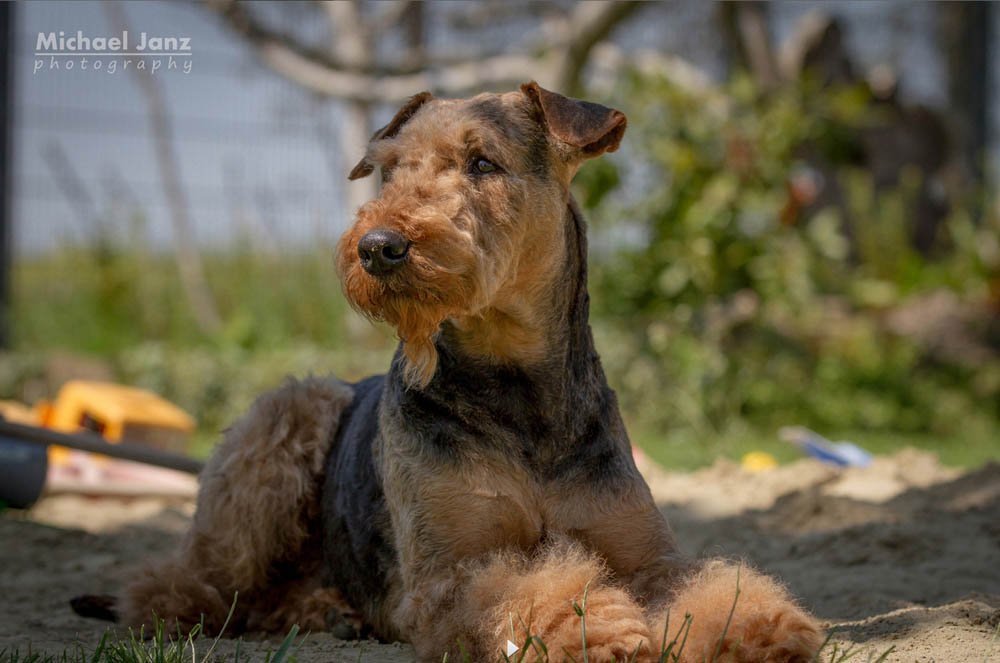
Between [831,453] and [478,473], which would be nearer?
[478,473]

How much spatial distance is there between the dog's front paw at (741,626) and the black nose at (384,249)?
3.58 ft

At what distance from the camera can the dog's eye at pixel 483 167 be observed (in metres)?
2.65

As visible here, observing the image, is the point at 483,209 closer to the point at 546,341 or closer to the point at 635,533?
the point at 546,341

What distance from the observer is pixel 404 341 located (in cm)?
256

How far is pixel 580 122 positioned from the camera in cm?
278

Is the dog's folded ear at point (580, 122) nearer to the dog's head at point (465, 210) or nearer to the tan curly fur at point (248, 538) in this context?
the dog's head at point (465, 210)

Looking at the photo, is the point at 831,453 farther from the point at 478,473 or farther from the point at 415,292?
the point at 415,292

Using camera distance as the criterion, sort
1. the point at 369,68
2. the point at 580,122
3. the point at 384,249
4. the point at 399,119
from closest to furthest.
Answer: the point at 384,249, the point at 580,122, the point at 399,119, the point at 369,68

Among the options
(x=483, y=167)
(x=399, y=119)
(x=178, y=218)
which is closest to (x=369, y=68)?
(x=178, y=218)

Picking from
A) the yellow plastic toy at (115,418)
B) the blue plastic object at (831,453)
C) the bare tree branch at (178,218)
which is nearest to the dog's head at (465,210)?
the blue plastic object at (831,453)

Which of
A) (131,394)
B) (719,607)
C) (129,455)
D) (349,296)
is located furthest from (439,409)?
(131,394)

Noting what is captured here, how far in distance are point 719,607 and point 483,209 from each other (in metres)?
1.17

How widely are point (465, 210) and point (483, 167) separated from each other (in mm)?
217

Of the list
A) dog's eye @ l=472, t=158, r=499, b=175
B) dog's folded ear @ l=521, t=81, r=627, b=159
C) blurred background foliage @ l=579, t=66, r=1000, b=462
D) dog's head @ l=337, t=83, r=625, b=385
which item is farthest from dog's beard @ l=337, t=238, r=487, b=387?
blurred background foliage @ l=579, t=66, r=1000, b=462
